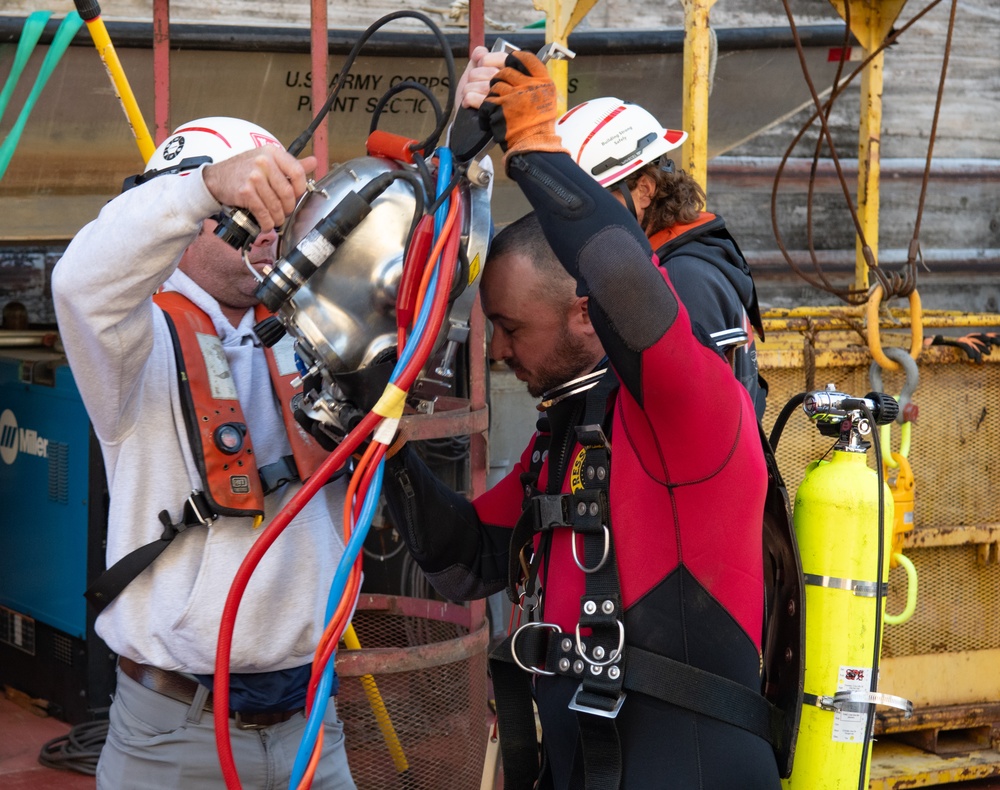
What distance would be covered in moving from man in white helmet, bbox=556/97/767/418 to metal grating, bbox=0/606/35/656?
10.6 feet

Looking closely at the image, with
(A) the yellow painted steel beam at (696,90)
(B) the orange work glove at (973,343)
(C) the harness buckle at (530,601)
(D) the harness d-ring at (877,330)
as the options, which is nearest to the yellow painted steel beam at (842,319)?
(B) the orange work glove at (973,343)

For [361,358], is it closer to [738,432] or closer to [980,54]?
[738,432]

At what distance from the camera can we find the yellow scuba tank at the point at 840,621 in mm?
2016

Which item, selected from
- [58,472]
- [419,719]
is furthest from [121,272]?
[58,472]

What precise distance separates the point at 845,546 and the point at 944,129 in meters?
6.77

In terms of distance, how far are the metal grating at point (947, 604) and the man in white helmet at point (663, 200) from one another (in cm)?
165

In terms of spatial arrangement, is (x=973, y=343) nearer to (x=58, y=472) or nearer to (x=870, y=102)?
(x=870, y=102)

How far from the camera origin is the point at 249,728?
7.25ft

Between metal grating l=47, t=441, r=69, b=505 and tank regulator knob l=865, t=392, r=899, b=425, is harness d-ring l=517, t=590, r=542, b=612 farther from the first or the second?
metal grating l=47, t=441, r=69, b=505

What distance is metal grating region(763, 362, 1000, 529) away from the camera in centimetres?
429

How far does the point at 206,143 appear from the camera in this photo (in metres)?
2.25

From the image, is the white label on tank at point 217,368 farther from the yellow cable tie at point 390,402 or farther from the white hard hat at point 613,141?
the white hard hat at point 613,141

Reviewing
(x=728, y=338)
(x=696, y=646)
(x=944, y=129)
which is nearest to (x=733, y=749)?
(x=696, y=646)

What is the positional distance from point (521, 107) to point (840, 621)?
1068mm
